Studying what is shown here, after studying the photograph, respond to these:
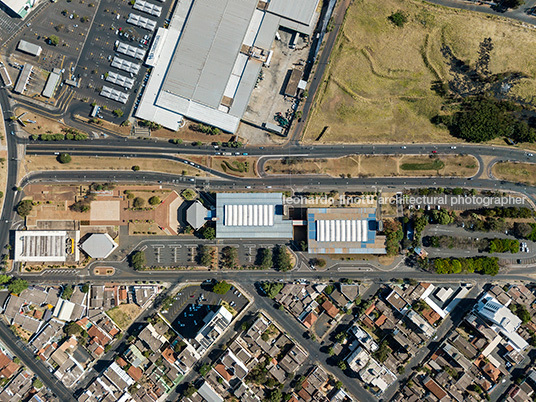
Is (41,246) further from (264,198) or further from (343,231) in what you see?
(343,231)

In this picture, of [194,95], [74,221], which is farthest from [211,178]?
[74,221]

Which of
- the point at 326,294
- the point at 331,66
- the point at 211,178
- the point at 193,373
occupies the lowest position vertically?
the point at 193,373

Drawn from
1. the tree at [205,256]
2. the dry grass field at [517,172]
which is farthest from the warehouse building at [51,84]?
the dry grass field at [517,172]

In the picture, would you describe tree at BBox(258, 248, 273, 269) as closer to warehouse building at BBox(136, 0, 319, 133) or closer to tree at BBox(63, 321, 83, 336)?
warehouse building at BBox(136, 0, 319, 133)

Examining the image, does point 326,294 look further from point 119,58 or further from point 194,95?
point 119,58

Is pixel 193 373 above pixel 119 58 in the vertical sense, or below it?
below

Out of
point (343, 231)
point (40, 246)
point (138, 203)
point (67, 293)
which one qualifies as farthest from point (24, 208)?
point (343, 231)
